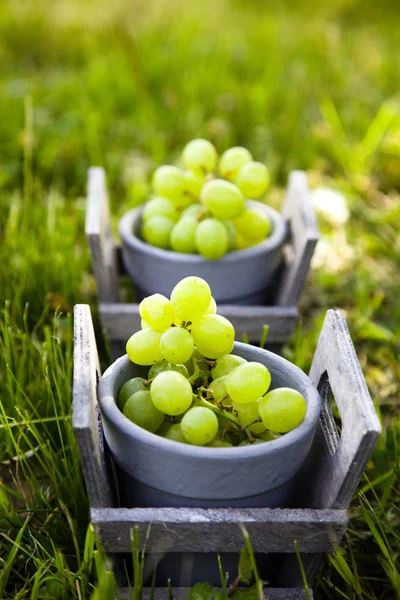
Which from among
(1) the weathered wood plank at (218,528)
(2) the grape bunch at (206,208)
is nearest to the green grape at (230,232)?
(2) the grape bunch at (206,208)

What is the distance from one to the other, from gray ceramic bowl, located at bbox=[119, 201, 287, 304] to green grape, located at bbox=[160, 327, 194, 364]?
474mm

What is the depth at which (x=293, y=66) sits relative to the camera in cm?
322

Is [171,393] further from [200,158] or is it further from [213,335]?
[200,158]

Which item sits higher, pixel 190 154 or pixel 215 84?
pixel 190 154

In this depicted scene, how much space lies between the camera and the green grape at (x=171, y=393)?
0.83 m

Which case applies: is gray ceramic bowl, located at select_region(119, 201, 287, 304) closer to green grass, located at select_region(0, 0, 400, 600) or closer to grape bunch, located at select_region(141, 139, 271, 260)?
grape bunch, located at select_region(141, 139, 271, 260)

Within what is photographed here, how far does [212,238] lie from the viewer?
130cm

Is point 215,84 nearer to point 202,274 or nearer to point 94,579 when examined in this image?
point 202,274

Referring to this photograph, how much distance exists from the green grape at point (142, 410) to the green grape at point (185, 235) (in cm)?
54

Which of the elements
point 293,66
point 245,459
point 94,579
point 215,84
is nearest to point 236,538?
point 245,459

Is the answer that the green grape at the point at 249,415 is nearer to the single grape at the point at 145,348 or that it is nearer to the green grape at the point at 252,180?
the single grape at the point at 145,348

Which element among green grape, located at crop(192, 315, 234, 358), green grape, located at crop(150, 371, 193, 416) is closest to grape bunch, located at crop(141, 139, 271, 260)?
green grape, located at crop(192, 315, 234, 358)

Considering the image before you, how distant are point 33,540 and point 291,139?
205 centimetres

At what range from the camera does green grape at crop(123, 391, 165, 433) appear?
868 mm
